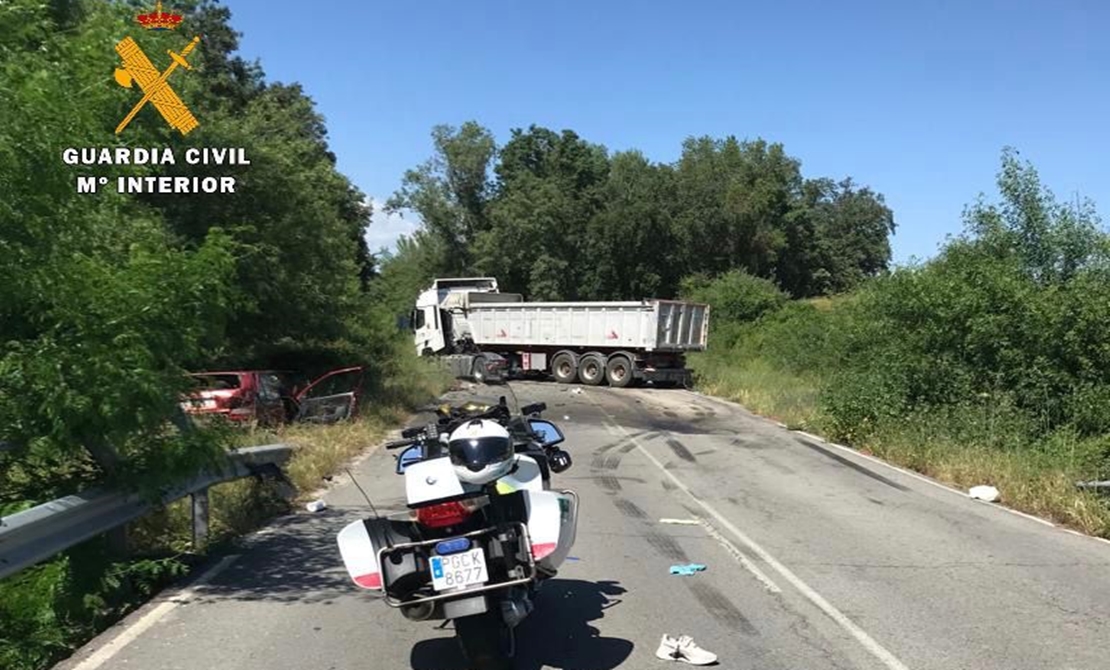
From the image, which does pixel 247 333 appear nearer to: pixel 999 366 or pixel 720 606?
pixel 999 366

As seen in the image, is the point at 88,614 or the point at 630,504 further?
the point at 630,504

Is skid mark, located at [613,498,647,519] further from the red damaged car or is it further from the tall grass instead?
the red damaged car

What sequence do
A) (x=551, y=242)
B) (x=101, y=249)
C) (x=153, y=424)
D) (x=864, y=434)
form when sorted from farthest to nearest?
(x=551, y=242), (x=864, y=434), (x=101, y=249), (x=153, y=424)

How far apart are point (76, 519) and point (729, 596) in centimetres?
446

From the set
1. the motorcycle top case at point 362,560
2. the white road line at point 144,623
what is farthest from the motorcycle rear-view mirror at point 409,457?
the white road line at point 144,623

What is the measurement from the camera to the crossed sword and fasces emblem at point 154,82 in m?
11.9

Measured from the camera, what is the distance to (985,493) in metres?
12.3

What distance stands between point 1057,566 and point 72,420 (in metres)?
8.01

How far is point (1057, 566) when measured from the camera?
27.3 ft

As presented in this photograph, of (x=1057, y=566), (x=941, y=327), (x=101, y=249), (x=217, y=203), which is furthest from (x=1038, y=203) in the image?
(x=101, y=249)

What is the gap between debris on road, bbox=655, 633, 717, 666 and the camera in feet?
17.7

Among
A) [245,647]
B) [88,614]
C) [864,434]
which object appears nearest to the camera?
[245,647]

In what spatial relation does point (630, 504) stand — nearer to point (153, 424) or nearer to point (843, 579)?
point (843, 579)

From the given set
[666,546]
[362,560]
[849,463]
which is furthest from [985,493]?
[362,560]
